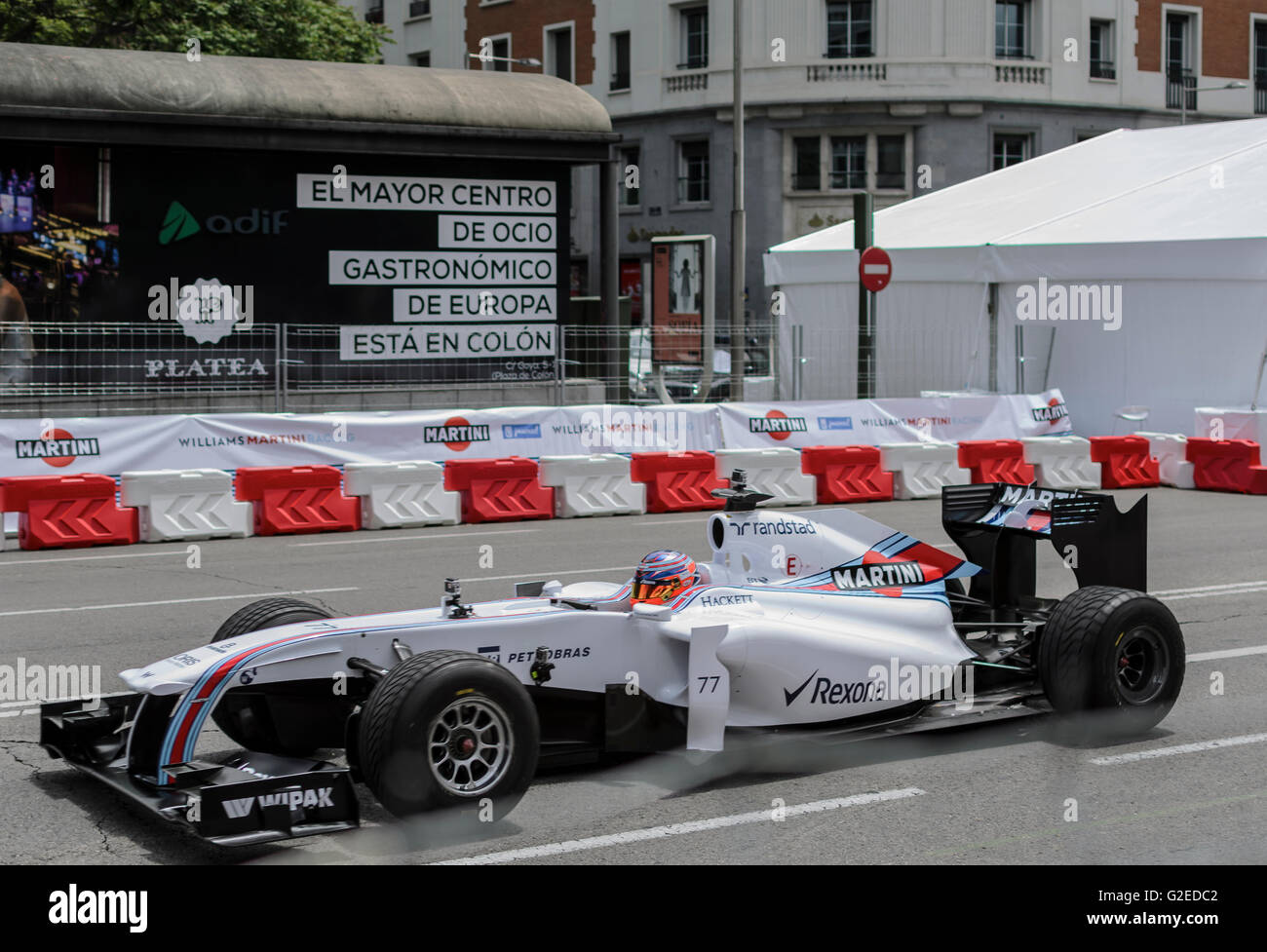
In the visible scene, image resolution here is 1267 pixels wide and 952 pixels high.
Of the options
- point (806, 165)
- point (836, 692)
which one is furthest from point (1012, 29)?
point (836, 692)

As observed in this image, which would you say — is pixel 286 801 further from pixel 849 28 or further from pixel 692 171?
pixel 692 171

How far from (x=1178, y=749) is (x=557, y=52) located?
1683 inches

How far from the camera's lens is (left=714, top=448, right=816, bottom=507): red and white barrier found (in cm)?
1745

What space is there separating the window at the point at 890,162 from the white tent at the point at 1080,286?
43.9ft

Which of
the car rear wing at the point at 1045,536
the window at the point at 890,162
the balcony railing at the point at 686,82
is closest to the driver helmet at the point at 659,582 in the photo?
the car rear wing at the point at 1045,536

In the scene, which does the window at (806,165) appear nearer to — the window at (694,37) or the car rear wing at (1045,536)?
the window at (694,37)

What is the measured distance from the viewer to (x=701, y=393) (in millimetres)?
22844

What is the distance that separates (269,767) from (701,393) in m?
17.0

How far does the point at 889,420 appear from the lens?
65.5 ft

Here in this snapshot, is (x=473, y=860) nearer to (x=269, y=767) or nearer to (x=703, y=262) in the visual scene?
(x=269, y=767)

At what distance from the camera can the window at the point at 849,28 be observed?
41500 millimetres
